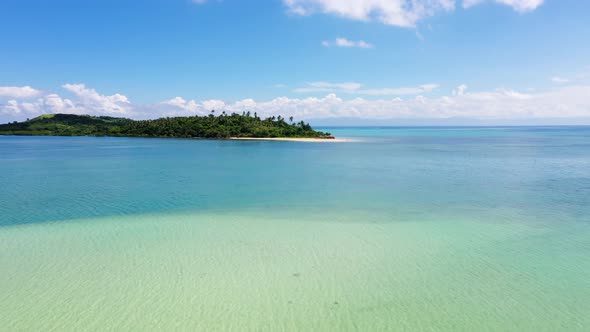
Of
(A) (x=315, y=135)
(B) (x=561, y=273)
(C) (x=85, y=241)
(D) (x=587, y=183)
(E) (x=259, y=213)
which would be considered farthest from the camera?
(A) (x=315, y=135)

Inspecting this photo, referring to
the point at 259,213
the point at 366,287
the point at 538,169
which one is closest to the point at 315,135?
the point at 538,169

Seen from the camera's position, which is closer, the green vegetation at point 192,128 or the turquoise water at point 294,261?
the turquoise water at point 294,261

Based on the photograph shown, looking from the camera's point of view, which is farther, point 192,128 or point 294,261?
point 192,128

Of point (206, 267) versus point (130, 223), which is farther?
point (130, 223)

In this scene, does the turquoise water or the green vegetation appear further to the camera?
the green vegetation

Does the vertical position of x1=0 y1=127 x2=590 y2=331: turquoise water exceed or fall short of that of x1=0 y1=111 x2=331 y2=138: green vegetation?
it falls short

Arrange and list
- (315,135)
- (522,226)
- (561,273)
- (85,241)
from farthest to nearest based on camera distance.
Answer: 1. (315,135)
2. (522,226)
3. (85,241)
4. (561,273)

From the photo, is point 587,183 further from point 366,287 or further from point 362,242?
point 366,287

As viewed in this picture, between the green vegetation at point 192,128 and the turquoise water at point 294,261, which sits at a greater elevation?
the green vegetation at point 192,128
